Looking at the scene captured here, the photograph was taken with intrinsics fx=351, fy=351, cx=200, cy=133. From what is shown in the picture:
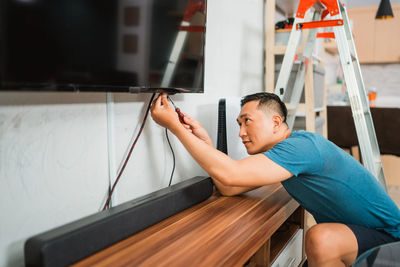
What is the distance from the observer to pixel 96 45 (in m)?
0.94

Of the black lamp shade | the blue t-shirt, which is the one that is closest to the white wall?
the blue t-shirt

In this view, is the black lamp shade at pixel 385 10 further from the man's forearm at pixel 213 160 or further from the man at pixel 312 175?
the man's forearm at pixel 213 160

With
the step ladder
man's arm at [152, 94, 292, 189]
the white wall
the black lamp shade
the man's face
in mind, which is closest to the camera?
the white wall

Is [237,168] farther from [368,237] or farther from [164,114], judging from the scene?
[368,237]

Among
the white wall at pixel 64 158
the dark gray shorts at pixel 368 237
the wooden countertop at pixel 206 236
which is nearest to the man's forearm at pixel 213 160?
the wooden countertop at pixel 206 236

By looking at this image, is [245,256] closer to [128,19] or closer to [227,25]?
[128,19]

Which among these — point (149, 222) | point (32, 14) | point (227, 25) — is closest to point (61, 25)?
point (32, 14)

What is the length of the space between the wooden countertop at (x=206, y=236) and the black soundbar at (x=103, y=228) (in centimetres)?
2

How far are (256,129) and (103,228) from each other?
650 mm

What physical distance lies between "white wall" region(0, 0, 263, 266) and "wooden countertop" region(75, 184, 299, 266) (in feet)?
0.66

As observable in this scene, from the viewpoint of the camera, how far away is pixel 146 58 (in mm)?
1139

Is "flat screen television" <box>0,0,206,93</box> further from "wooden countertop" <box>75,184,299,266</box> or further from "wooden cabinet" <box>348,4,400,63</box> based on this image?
"wooden cabinet" <box>348,4,400,63</box>

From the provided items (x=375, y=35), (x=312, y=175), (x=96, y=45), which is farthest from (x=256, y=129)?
(x=375, y=35)

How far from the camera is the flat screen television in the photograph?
761 millimetres
